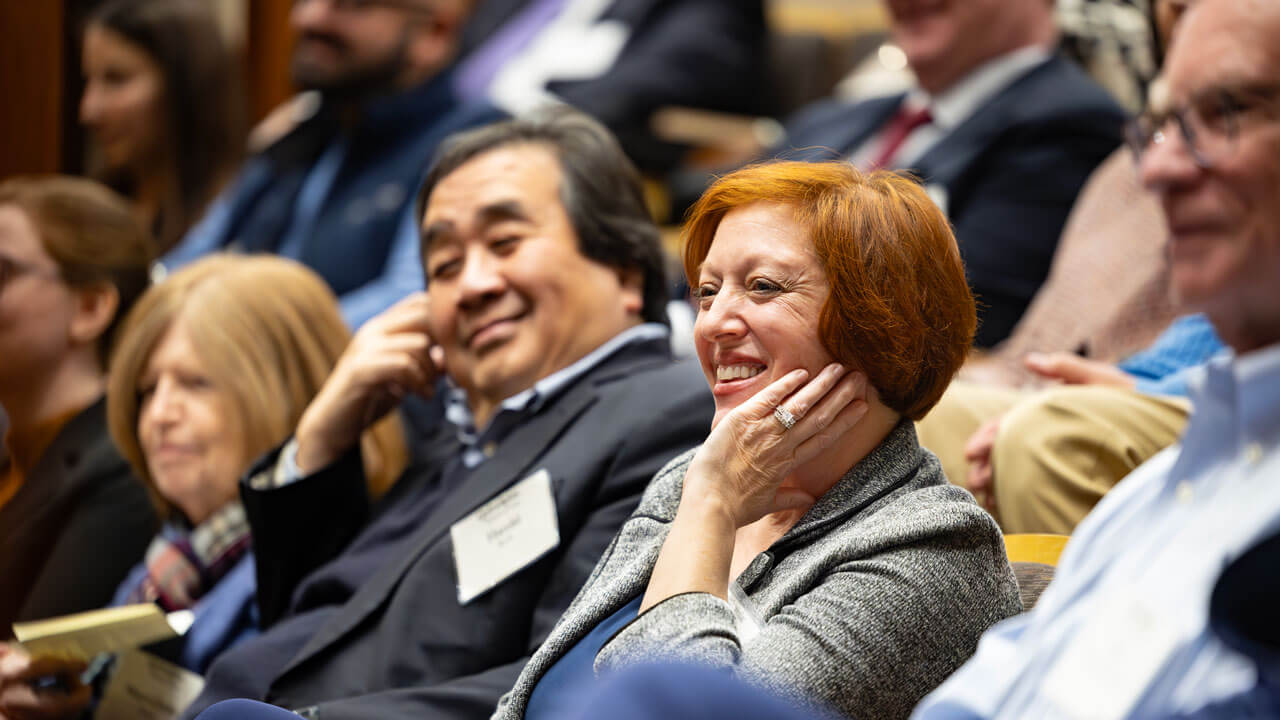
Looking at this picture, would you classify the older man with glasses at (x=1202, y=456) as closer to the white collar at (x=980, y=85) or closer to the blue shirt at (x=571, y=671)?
the blue shirt at (x=571, y=671)

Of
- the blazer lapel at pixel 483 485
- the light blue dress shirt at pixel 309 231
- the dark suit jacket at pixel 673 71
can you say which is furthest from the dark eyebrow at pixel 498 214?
the dark suit jacket at pixel 673 71

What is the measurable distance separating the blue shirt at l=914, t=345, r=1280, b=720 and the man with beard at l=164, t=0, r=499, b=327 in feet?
8.87

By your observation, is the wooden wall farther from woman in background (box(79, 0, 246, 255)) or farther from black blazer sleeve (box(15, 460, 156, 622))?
black blazer sleeve (box(15, 460, 156, 622))

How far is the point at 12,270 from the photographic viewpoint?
9.91 ft

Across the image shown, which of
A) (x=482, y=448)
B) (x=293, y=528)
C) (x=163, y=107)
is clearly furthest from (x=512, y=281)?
(x=163, y=107)

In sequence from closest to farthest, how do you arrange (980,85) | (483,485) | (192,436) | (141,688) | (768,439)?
(768,439)
(483,485)
(141,688)
(192,436)
(980,85)

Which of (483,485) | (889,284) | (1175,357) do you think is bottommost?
(483,485)

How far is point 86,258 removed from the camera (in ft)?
10.2

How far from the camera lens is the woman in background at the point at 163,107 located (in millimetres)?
4457

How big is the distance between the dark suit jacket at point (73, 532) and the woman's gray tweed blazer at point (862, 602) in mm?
1598

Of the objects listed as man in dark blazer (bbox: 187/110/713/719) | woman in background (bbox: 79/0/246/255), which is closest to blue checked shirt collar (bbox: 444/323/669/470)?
man in dark blazer (bbox: 187/110/713/719)

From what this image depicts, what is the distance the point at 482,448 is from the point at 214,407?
0.67 meters

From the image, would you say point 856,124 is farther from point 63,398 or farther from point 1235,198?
point 1235,198

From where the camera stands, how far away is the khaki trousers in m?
1.80
